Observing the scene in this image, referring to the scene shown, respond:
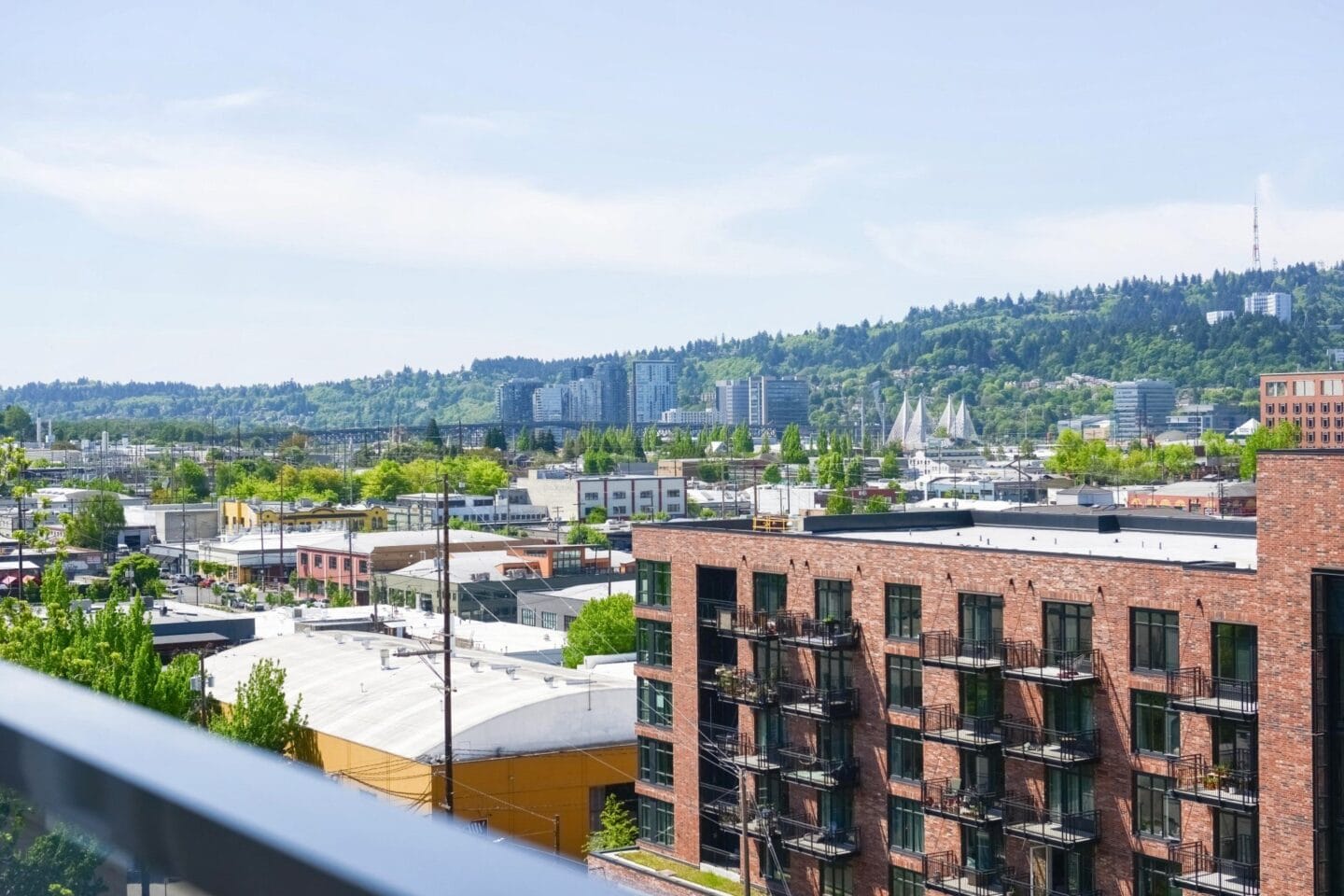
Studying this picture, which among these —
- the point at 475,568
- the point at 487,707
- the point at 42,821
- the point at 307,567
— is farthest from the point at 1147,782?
the point at 307,567

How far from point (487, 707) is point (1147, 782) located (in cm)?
1058

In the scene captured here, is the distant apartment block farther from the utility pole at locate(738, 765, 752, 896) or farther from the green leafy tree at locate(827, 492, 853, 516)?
the utility pole at locate(738, 765, 752, 896)

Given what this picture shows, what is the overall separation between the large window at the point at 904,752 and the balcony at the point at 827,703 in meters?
0.56

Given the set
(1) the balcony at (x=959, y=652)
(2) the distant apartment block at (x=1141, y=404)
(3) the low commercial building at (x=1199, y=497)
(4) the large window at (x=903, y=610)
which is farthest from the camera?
(2) the distant apartment block at (x=1141, y=404)

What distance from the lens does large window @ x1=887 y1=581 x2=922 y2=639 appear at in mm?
17469

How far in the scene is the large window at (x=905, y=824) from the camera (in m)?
17.7

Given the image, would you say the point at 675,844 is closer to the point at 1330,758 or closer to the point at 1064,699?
the point at 1064,699

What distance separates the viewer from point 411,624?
130 ft

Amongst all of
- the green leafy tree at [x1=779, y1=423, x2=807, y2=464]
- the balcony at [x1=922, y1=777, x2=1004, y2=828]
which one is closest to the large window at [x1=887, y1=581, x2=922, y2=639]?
the balcony at [x1=922, y1=777, x2=1004, y2=828]

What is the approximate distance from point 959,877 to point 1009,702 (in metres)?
2.06

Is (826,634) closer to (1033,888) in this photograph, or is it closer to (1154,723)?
(1033,888)

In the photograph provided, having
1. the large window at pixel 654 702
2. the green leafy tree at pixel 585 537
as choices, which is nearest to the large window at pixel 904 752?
the large window at pixel 654 702

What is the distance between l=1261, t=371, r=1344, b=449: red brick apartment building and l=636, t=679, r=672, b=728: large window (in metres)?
84.2

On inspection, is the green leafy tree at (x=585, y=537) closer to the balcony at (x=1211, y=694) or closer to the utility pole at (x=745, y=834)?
the utility pole at (x=745, y=834)
